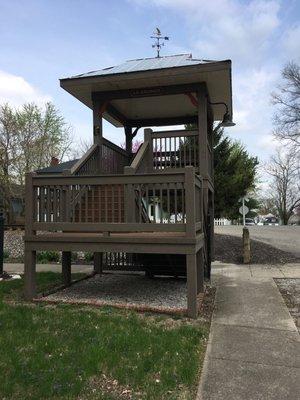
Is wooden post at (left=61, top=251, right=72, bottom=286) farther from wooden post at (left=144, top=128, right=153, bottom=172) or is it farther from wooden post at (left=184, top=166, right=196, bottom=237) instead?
wooden post at (left=184, top=166, right=196, bottom=237)

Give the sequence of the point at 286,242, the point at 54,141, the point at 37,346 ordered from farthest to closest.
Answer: the point at 54,141, the point at 286,242, the point at 37,346

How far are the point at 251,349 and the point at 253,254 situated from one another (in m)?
8.36

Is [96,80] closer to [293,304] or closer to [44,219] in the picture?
[44,219]

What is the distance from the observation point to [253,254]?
42.6 ft

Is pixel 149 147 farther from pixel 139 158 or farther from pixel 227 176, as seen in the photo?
pixel 227 176

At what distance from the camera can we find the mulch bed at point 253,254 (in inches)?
486

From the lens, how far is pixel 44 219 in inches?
287

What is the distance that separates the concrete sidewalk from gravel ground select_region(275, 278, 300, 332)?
0.12 m

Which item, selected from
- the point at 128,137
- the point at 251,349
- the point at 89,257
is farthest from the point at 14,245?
the point at 251,349

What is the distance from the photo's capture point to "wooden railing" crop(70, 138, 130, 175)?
8.42 metres

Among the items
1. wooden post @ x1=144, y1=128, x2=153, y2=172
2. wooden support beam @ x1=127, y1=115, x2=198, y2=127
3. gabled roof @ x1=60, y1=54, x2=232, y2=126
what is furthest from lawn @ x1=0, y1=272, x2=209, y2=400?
wooden support beam @ x1=127, y1=115, x2=198, y2=127

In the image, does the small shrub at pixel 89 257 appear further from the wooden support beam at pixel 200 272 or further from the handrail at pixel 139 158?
the wooden support beam at pixel 200 272

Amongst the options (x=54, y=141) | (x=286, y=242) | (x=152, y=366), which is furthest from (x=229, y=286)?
(x=54, y=141)

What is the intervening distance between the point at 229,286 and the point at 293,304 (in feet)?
5.86
